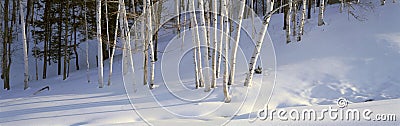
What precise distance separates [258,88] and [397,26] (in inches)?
298

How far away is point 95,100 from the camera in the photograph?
8250 millimetres

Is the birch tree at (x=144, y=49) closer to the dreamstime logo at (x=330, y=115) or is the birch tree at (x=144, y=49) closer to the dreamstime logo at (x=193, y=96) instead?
the dreamstime logo at (x=193, y=96)

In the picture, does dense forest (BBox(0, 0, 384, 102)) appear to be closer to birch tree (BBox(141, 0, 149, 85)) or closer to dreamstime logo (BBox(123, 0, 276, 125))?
birch tree (BBox(141, 0, 149, 85))

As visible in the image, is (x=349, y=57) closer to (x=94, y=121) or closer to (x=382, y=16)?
(x=382, y=16)

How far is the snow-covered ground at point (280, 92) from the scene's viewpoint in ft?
18.7

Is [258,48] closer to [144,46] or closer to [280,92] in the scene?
[280,92]

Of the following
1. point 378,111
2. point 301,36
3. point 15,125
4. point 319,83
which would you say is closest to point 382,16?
point 301,36

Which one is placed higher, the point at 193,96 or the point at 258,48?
the point at 258,48

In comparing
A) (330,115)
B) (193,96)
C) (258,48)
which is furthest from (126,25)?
(330,115)

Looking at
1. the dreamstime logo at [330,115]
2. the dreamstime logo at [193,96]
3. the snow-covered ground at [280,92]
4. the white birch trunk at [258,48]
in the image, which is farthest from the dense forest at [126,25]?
the dreamstime logo at [330,115]

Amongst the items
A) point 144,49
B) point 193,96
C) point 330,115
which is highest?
point 144,49

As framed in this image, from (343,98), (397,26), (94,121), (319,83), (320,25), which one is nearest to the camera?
(94,121)

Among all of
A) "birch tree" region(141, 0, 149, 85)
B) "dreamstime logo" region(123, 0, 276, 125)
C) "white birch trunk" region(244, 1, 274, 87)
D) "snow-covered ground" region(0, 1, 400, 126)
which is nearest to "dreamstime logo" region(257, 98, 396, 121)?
"snow-covered ground" region(0, 1, 400, 126)

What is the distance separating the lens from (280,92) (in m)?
8.18
